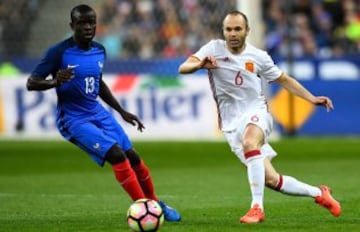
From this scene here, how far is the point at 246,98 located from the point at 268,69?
0.37 meters

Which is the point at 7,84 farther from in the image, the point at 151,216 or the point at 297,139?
the point at 151,216

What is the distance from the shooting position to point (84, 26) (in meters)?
11.4

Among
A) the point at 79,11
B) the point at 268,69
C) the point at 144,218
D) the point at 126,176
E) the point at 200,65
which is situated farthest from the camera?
the point at 268,69

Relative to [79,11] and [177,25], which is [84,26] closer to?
[79,11]

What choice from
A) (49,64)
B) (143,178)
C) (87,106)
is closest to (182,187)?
(143,178)

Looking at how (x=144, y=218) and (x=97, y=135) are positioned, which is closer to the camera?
(x=144, y=218)

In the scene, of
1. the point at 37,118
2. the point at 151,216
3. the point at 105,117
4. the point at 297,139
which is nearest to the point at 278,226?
the point at 151,216

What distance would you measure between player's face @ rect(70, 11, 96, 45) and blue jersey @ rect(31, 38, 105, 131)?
160 millimetres

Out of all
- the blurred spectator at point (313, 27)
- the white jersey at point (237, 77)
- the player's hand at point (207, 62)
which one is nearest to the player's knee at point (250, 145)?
the white jersey at point (237, 77)

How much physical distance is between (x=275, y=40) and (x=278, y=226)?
681 inches

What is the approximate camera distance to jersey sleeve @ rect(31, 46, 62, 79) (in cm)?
1141

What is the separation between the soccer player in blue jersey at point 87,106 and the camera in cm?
1122

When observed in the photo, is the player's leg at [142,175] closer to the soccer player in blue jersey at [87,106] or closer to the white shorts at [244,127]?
the soccer player in blue jersey at [87,106]

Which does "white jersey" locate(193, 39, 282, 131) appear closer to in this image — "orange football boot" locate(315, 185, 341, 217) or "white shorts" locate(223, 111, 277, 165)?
"white shorts" locate(223, 111, 277, 165)
